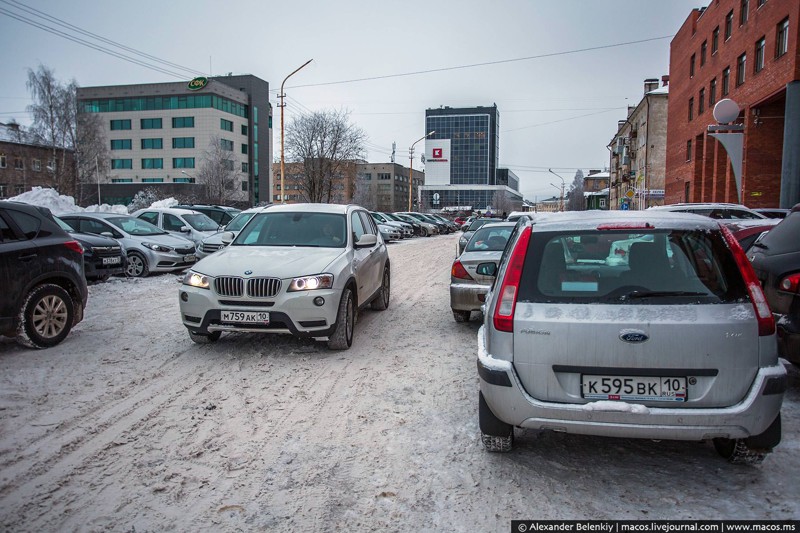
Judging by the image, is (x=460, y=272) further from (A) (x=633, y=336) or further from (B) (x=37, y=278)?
(B) (x=37, y=278)

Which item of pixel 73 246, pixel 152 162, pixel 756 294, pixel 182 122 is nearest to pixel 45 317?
pixel 73 246

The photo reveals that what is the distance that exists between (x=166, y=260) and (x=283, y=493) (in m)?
11.5

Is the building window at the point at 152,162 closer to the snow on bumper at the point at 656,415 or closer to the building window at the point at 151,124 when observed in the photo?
the building window at the point at 151,124

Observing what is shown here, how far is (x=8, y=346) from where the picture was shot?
20.7 feet

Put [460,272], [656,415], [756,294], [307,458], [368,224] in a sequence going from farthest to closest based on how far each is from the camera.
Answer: [368,224], [460,272], [307,458], [756,294], [656,415]

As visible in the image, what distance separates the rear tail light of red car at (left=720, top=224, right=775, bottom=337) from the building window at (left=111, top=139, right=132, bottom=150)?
85276 millimetres

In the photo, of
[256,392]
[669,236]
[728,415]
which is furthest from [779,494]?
[256,392]

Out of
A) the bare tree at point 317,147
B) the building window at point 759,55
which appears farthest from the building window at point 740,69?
the bare tree at point 317,147

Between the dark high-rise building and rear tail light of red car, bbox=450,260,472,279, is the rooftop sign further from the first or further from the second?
the dark high-rise building

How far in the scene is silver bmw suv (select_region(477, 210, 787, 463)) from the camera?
9.64 feet

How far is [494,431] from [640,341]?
3.57ft

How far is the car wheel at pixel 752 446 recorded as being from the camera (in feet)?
10.3

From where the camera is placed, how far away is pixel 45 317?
6223mm

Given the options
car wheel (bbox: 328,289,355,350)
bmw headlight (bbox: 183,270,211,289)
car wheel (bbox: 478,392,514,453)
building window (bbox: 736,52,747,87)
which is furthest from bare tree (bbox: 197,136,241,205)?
car wheel (bbox: 478,392,514,453)
